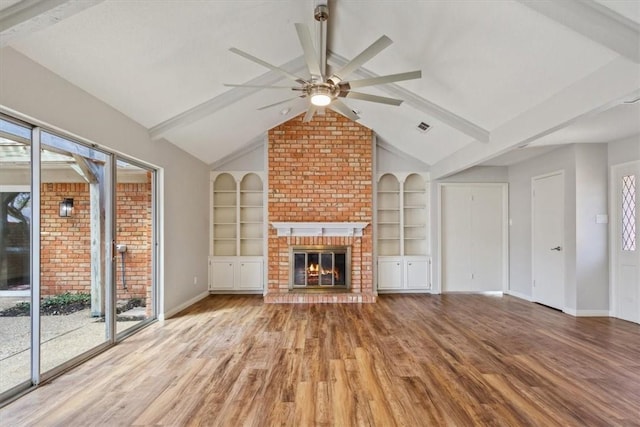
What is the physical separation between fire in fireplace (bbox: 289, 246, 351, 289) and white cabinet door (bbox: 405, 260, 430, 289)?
1205 mm

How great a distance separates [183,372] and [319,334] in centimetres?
151

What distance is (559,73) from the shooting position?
8.39 feet

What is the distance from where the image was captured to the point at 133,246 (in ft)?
12.7

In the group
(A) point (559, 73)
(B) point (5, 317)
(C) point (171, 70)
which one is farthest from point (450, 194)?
(B) point (5, 317)

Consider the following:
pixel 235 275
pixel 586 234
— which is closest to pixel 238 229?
pixel 235 275

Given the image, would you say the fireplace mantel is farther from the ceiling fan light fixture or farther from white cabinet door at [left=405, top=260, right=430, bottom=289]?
the ceiling fan light fixture

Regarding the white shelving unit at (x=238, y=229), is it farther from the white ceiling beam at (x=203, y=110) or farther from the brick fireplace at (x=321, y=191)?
the white ceiling beam at (x=203, y=110)

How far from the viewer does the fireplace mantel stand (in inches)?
214

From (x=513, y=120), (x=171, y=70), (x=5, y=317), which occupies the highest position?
(x=171, y=70)

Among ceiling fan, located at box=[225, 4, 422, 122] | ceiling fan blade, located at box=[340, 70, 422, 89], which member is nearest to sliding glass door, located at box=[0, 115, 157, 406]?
ceiling fan, located at box=[225, 4, 422, 122]

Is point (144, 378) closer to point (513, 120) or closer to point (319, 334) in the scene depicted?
point (319, 334)

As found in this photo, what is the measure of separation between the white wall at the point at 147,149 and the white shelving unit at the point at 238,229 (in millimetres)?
275

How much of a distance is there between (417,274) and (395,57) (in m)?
3.89

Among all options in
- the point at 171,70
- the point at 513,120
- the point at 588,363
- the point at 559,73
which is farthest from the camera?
the point at 513,120
